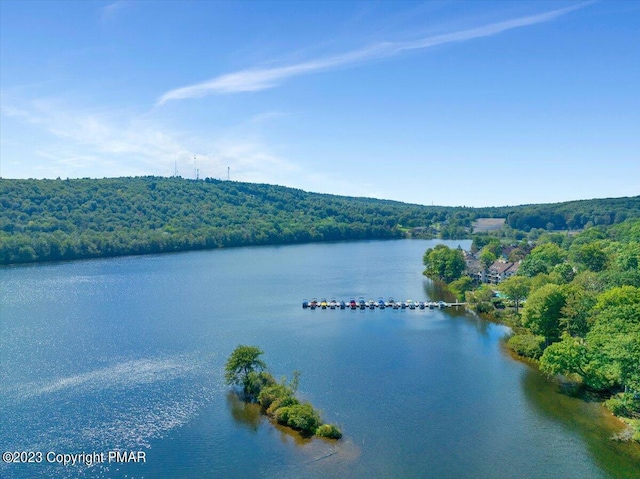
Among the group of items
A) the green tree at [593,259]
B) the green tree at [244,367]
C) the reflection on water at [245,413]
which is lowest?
the reflection on water at [245,413]

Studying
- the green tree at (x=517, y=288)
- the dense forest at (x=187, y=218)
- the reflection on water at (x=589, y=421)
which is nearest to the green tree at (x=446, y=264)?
the green tree at (x=517, y=288)

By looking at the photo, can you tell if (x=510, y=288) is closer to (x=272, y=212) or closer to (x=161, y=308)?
(x=161, y=308)

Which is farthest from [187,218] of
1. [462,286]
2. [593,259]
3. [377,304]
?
[593,259]

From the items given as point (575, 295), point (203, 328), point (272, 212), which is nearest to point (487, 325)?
point (575, 295)

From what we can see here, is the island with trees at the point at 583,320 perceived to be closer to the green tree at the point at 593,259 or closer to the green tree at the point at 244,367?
the green tree at the point at 593,259

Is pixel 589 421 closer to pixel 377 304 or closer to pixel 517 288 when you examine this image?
pixel 517 288
